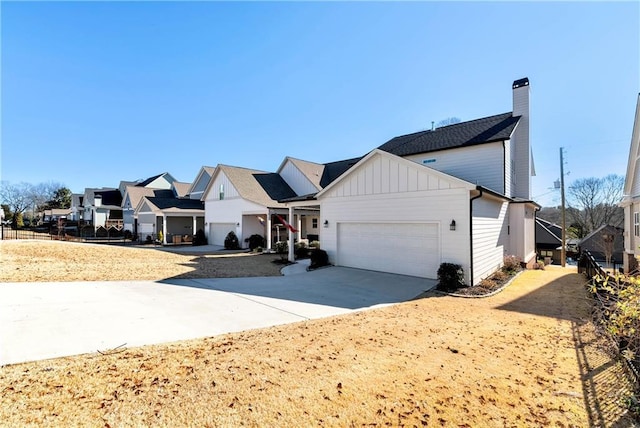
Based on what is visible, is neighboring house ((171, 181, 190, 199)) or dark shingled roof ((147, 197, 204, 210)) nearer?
dark shingled roof ((147, 197, 204, 210))

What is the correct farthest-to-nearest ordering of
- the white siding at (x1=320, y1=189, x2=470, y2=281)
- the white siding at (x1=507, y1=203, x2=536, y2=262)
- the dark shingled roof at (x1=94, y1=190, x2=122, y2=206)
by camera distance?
the dark shingled roof at (x1=94, y1=190, x2=122, y2=206)
the white siding at (x1=507, y1=203, x2=536, y2=262)
the white siding at (x1=320, y1=189, x2=470, y2=281)

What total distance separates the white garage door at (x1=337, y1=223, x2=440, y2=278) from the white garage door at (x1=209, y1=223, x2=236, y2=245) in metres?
13.2

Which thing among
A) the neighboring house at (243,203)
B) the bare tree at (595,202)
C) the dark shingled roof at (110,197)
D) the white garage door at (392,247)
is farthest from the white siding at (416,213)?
the bare tree at (595,202)

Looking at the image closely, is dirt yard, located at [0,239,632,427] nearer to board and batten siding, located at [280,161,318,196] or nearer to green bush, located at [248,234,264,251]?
green bush, located at [248,234,264,251]

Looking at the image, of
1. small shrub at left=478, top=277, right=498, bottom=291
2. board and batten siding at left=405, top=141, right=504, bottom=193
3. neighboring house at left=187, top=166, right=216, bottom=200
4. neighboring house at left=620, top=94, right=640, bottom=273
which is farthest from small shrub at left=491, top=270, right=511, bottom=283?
neighboring house at left=187, top=166, right=216, bottom=200

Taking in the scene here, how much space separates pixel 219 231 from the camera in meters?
24.9

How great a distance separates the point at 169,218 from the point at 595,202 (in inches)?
2360

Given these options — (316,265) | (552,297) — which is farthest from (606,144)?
(316,265)

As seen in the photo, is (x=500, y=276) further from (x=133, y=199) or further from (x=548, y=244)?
(x=133, y=199)

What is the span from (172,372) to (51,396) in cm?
115

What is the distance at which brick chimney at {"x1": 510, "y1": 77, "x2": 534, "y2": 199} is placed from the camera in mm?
16484

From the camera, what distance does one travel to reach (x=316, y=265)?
1355 cm

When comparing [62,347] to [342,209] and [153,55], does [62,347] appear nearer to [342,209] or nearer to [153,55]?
[342,209]

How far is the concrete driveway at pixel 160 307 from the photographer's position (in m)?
4.64
